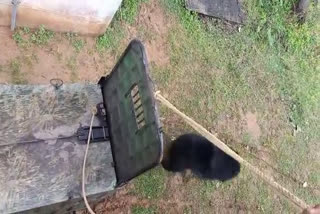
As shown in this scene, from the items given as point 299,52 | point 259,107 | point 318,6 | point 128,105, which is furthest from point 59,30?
point 318,6

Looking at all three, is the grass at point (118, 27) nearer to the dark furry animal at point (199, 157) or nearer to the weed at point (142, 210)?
the dark furry animal at point (199, 157)

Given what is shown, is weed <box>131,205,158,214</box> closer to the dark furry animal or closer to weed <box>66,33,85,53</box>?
the dark furry animal

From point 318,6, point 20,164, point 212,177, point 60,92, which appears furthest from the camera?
point 318,6

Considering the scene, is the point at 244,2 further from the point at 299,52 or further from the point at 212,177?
the point at 212,177

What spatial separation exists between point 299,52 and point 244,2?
1173mm

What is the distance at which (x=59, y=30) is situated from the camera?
4.35 meters

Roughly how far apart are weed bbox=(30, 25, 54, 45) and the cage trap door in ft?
4.36

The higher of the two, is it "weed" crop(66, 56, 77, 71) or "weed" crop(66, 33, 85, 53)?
"weed" crop(66, 33, 85, 53)

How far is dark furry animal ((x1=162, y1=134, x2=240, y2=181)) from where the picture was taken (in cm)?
409

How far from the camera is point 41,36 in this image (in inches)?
167

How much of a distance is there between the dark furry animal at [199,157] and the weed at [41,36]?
5.47 feet

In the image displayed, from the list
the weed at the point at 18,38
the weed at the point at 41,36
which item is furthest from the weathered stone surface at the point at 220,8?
the weed at the point at 18,38

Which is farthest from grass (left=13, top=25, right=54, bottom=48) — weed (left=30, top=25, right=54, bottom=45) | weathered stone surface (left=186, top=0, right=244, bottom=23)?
weathered stone surface (left=186, top=0, right=244, bottom=23)

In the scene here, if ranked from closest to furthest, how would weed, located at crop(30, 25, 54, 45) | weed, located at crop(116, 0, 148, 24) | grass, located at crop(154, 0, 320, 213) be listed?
weed, located at crop(30, 25, 54, 45) → weed, located at crop(116, 0, 148, 24) → grass, located at crop(154, 0, 320, 213)
